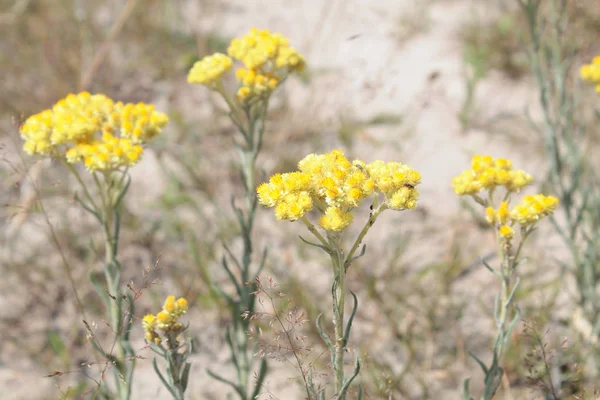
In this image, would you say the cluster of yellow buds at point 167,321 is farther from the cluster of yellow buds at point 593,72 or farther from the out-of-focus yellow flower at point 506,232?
the cluster of yellow buds at point 593,72

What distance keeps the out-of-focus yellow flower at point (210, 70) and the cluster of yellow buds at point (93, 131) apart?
8.4 inches

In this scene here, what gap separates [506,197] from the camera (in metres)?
1.77

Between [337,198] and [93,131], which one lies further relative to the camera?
[93,131]

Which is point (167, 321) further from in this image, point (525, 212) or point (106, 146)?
point (525, 212)

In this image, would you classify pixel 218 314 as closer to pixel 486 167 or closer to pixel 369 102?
pixel 486 167

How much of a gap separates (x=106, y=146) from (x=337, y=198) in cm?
79

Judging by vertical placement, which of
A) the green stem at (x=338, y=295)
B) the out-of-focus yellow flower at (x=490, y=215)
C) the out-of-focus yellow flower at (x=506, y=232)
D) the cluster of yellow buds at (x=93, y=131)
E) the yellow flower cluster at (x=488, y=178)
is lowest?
the green stem at (x=338, y=295)

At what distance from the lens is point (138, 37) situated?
191 inches

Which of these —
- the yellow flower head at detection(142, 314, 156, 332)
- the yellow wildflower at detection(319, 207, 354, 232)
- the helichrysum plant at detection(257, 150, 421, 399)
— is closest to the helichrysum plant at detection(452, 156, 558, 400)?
the helichrysum plant at detection(257, 150, 421, 399)

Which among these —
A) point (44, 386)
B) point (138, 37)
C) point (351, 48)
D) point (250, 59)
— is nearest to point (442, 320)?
point (250, 59)

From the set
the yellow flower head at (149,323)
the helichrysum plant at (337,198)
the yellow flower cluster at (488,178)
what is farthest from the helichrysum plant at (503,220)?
the yellow flower head at (149,323)

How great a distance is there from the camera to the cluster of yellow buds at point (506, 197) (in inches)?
65.0

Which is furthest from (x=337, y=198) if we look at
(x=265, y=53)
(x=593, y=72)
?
(x=593, y=72)

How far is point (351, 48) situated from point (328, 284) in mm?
2512
